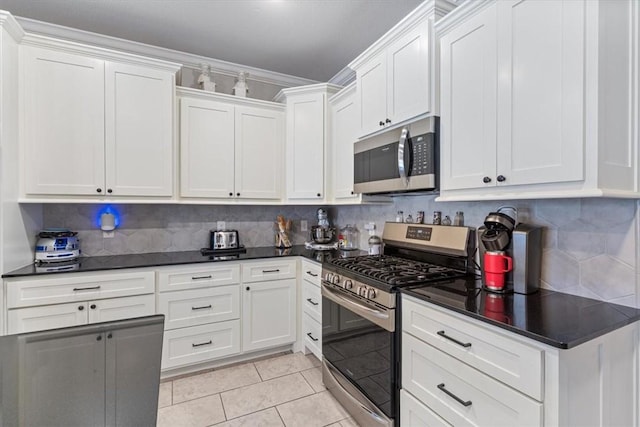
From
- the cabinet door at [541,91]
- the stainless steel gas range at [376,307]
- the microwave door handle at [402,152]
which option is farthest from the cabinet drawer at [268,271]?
the cabinet door at [541,91]

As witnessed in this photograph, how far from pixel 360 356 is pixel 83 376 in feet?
4.48

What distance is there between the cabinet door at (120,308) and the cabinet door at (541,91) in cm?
245

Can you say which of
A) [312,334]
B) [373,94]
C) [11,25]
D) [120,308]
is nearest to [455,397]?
[312,334]

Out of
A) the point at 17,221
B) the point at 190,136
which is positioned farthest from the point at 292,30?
the point at 17,221

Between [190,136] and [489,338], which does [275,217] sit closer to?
[190,136]

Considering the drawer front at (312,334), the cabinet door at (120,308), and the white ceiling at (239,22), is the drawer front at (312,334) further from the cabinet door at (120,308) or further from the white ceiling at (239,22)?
the white ceiling at (239,22)

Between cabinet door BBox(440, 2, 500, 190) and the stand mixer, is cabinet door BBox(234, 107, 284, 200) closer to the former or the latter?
the stand mixer

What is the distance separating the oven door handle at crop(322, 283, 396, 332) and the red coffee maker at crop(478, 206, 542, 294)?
525 millimetres

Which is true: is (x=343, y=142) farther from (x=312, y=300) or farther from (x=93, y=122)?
(x=93, y=122)

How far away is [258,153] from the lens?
296 centimetres

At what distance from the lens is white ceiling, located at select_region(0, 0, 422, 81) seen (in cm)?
219

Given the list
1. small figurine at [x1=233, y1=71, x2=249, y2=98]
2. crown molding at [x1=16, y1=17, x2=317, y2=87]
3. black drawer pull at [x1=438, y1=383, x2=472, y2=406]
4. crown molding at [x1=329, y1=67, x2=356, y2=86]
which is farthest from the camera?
crown molding at [x1=329, y1=67, x2=356, y2=86]

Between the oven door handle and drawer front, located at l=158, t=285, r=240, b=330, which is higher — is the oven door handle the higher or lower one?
the higher one

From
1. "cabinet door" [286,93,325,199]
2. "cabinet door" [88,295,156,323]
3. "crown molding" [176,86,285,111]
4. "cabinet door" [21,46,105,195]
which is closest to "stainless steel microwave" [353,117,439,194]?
"cabinet door" [286,93,325,199]
